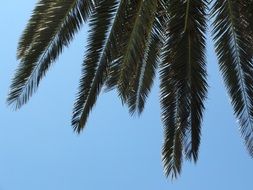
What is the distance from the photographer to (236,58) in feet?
36.4

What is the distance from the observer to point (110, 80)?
1131 centimetres

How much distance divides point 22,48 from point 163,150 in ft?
10.1

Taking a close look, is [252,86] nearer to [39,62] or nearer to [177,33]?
[177,33]

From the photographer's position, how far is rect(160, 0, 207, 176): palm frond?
34.2 ft

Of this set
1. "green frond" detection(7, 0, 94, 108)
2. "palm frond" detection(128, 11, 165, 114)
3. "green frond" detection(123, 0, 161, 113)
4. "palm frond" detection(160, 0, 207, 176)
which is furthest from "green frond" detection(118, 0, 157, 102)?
"green frond" detection(7, 0, 94, 108)

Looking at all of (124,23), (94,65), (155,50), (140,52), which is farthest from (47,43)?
(155,50)

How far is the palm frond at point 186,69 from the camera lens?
10.4 m

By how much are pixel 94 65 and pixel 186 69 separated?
1500mm

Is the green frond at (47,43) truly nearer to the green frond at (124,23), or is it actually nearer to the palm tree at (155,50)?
the palm tree at (155,50)

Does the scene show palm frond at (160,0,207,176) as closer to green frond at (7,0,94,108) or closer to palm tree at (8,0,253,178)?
palm tree at (8,0,253,178)

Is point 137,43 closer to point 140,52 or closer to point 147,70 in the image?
point 140,52

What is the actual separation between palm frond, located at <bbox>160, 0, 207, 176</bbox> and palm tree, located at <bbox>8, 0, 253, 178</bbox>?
0.05ft

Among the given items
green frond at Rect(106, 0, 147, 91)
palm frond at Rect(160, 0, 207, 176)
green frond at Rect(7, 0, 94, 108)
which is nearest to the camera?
palm frond at Rect(160, 0, 207, 176)

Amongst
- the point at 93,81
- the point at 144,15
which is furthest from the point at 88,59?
the point at 144,15
